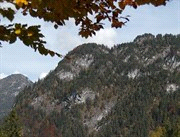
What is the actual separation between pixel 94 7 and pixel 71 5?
64cm

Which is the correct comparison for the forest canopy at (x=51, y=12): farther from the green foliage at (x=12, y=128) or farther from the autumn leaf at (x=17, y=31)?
the green foliage at (x=12, y=128)

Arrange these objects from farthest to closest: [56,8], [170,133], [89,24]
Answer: [170,133] < [89,24] < [56,8]

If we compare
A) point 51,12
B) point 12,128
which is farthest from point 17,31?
point 12,128

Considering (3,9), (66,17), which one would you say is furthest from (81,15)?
(3,9)

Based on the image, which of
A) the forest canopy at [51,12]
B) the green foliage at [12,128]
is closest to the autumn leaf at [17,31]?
the forest canopy at [51,12]

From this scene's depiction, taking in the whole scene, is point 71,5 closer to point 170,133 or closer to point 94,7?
point 94,7

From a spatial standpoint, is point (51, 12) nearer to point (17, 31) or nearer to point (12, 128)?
point (17, 31)

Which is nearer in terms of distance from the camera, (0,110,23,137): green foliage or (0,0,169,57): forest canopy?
(0,0,169,57): forest canopy

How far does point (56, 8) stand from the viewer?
435 cm

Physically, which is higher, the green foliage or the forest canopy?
the green foliage

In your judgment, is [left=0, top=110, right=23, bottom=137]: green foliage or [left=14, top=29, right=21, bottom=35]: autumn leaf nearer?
[left=14, top=29, right=21, bottom=35]: autumn leaf

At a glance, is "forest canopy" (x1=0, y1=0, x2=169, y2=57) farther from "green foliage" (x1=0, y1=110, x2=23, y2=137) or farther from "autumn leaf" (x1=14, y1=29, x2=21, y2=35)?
"green foliage" (x1=0, y1=110, x2=23, y2=137)

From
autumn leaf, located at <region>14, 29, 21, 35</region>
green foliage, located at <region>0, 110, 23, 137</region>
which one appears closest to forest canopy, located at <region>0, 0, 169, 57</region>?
autumn leaf, located at <region>14, 29, 21, 35</region>

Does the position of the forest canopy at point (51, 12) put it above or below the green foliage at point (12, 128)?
below
